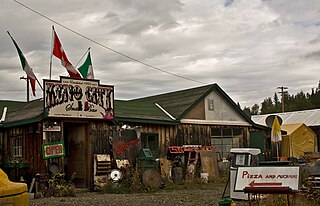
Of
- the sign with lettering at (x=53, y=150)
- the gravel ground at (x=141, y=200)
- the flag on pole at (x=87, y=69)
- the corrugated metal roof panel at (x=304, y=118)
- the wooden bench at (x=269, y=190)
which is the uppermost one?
the flag on pole at (x=87, y=69)

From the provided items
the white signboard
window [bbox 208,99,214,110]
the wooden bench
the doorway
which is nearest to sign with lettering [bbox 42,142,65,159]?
the doorway

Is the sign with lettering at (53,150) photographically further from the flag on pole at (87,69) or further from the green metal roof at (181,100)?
the green metal roof at (181,100)

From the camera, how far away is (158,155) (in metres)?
23.1

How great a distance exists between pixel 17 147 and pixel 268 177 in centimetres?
1344

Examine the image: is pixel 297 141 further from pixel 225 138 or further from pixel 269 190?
pixel 269 190

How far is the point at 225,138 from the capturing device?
26641 millimetres

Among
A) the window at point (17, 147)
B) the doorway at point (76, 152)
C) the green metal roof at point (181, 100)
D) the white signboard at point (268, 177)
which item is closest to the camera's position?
the white signboard at point (268, 177)

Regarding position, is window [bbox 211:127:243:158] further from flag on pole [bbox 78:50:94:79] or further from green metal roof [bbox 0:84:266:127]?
flag on pole [bbox 78:50:94:79]

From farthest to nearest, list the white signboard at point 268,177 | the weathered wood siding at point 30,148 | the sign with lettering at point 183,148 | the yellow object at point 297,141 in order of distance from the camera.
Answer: the yellow object at point 297,141 < the sign with lettering at point 183,148 < the weathered wood siding at point 30,148 < the white signboard at point 268,177

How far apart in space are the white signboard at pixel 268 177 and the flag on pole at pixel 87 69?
12365 millimetres

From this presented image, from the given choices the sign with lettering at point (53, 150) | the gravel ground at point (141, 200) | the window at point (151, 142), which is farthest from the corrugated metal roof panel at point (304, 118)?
the gravel ground at point (141, 200)

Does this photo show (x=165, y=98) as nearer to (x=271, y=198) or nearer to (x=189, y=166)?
(x=189, y=166)

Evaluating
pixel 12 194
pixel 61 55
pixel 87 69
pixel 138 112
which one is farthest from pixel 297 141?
pixel 12 194

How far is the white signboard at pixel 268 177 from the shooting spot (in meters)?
10.8
